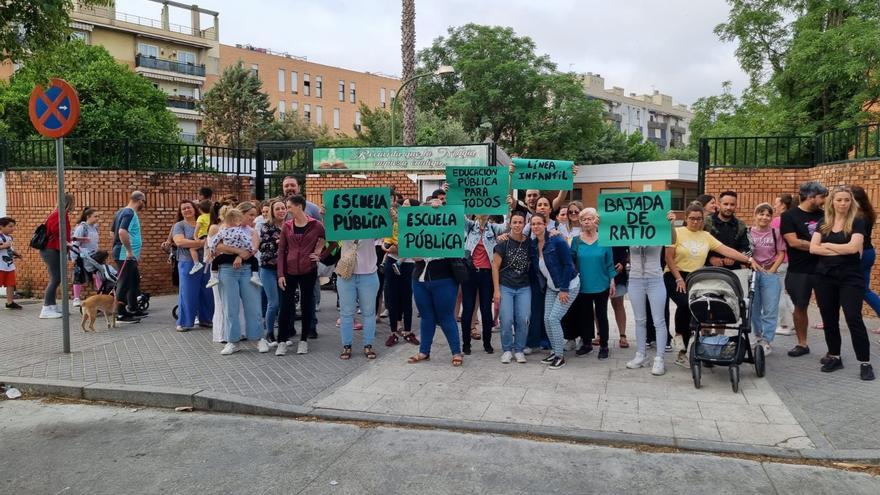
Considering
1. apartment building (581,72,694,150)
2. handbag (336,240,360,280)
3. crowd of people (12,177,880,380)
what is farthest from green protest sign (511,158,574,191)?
apartment building (581,72,694,150)

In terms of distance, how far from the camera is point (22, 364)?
7570 mm

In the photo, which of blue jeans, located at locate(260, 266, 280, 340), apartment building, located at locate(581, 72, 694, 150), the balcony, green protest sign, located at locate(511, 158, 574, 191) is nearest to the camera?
blue jeans, located at locate(260, 266, 280, 340)

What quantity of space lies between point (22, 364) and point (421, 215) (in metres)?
4.91

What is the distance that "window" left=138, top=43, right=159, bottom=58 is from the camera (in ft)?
192

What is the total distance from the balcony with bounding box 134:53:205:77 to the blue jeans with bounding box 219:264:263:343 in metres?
57.2

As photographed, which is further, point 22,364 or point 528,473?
point 22,364

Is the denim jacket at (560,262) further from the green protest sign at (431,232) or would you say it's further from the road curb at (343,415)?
the road curb at (343,415)

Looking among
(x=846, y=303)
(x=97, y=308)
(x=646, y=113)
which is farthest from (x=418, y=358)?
(x=646, y=113)

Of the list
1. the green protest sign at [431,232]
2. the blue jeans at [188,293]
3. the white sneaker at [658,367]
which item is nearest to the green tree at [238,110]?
the blue jeans at [188,293]

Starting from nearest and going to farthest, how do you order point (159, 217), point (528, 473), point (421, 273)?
1. point (528, 473)
2. point (421, 273)
3. point (159, 217)

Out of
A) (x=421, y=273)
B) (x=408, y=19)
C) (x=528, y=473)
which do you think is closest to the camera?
(x=528, y=473)

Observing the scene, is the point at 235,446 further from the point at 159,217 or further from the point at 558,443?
the point at 159,217

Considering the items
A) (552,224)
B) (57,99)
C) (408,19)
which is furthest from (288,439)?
(408,19)

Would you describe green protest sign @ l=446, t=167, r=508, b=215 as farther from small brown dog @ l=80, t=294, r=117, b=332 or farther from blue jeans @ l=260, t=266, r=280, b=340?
small brown dog @ l=80, t=294, r=117, b=332
